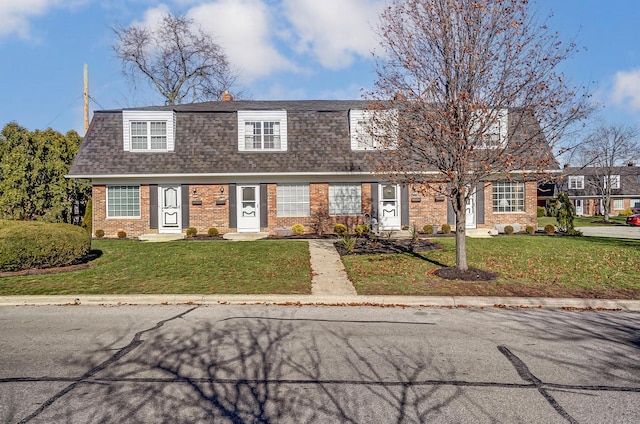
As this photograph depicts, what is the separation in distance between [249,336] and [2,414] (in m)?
2.99

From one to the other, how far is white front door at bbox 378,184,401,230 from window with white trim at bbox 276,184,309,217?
3351mm

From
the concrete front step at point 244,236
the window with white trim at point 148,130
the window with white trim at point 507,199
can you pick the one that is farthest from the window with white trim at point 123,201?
the window with white trim at point 507,199

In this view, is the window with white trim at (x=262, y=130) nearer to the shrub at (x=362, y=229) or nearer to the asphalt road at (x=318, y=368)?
the shrub at (x=362, y=229)

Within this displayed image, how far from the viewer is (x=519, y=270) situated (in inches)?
460

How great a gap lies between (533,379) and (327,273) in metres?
7.01

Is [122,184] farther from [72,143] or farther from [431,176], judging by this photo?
[431,176]

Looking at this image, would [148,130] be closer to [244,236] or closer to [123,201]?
[123,201]

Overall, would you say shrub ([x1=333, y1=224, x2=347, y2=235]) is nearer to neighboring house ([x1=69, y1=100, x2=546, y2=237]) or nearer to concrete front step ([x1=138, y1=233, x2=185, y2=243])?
neighboring house ([x1=69, y1=100, x2=546, y2=237])

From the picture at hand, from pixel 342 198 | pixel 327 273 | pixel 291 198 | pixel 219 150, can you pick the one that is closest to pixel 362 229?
pixel 342 198

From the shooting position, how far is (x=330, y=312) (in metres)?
8.05

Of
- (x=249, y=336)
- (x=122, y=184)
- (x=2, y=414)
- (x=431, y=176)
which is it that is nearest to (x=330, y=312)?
(x=249, y=336)

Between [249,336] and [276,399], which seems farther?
[249,336]

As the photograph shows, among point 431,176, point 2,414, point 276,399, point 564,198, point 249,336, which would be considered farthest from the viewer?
point 564,198

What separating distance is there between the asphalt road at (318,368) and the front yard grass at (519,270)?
72.0 inches
